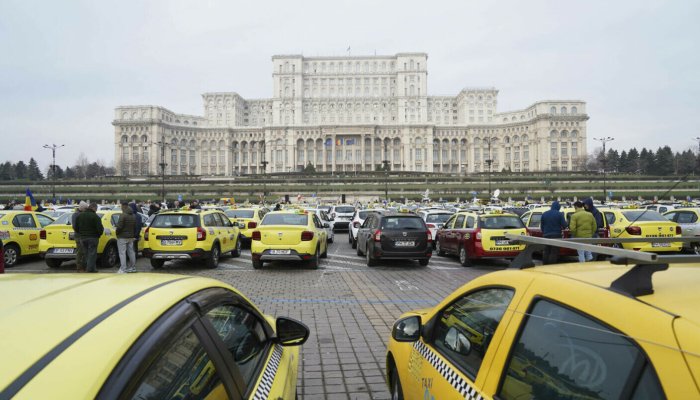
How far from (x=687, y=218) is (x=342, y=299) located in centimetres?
1397

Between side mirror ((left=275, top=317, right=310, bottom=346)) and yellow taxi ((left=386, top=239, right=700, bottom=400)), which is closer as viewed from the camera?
yellow taxi ((left=386, top=239, right=700, bottom=400))

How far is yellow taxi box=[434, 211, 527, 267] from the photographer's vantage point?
41.4ft

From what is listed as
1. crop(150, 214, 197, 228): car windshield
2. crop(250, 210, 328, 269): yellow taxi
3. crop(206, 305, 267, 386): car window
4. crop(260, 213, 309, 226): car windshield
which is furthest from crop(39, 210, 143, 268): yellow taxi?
crop(206, 305, 267, 386): car window

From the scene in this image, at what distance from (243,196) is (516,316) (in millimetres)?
65278

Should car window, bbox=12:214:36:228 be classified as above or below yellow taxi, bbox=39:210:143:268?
above

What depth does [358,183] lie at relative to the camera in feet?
241

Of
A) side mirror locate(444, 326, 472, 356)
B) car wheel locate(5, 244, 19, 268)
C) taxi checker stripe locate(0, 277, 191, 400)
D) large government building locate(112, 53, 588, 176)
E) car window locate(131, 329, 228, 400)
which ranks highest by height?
large government building locate(112, 53, 588, 176)

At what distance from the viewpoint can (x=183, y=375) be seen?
1697 millimetres

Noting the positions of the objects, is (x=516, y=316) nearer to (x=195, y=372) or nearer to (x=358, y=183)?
(x=195, y=372)

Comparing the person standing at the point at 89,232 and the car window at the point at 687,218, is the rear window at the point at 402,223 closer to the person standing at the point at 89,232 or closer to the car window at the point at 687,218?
the person standing at the point at 89,232

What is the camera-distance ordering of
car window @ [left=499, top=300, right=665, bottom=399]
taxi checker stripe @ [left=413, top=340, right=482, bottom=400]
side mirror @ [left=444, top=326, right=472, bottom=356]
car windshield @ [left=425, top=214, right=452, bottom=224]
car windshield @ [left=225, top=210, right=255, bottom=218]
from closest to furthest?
car window @ [left=499, top=300, right=665, bottom=399], taxi checker stripe @ [left=413, top=340, right=482, bottom=400], side mirror @ [left=444, top=326, right=472, bottom=356], car windshield @ [left=225, top=210, right=255, bottom=218], car windshield @ [left=425, top=214, right=452, bottom=224]

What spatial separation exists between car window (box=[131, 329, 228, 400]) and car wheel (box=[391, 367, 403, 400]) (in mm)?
1774

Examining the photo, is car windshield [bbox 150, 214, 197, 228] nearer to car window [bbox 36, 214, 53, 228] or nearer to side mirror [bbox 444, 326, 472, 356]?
car window [bbox 36, 214, 53, 228]

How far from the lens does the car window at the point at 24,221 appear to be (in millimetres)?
13109
